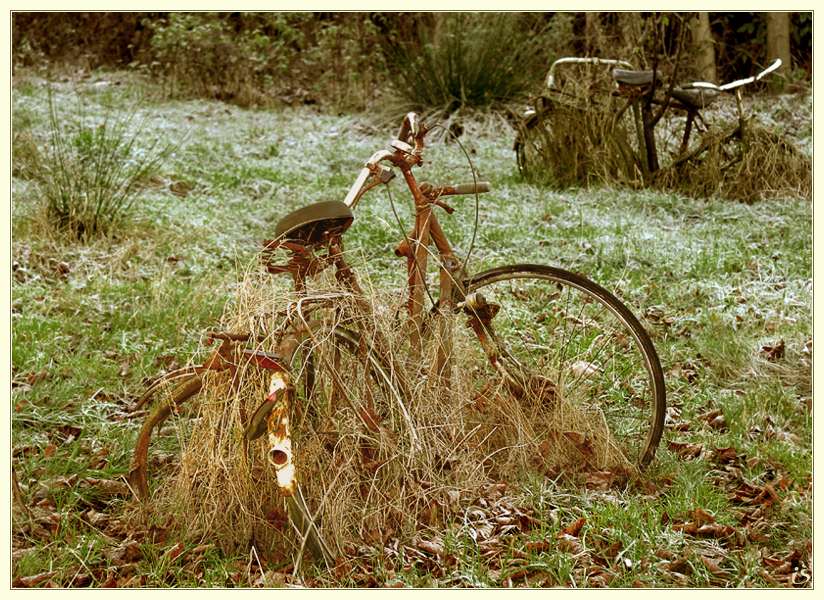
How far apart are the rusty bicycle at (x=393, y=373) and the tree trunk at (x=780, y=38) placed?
8.30 meters

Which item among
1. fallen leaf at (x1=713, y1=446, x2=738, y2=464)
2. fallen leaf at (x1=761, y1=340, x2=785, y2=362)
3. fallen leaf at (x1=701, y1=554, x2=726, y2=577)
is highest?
fallen leaf at (x1=761, y1=340, x2=785, y2=362)

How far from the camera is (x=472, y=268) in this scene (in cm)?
585

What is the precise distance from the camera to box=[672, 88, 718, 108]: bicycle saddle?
7.45 m

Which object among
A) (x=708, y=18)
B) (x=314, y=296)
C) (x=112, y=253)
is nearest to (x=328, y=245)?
(x=314, y=296)

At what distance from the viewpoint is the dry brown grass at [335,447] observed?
9.93ft

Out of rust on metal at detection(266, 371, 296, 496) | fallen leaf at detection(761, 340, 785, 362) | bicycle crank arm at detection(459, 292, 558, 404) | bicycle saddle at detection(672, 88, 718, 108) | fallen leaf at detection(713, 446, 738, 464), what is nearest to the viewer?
rust on metal at detection(266, 371, 296, 496)

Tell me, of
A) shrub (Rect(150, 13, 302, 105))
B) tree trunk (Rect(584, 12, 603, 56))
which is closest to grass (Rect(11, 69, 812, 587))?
shrub (Rect(150, 13, 302, 105))

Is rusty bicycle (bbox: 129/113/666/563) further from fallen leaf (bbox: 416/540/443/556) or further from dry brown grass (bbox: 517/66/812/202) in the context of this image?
dry brown grass (bbox: 517/66/812/202)

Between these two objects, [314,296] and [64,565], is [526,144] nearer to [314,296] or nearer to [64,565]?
[314,296]

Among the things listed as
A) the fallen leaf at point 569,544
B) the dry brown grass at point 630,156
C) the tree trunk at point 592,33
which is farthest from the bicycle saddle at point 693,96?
the fallen leaf at point 569,544

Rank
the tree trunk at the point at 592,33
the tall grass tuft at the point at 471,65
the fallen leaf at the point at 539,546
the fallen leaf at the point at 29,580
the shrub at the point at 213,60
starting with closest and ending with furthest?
the fallen leaf at the point at 29,580 → the fallen leaf at the point at 539,546 → the tall grass tuft at the point at 471,65 → the tree trunk at the point at 592,33 → the shrub at the point at 213,60

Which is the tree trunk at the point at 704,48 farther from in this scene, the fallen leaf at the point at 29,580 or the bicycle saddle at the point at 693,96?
the fallen leaf at the point at 29,580

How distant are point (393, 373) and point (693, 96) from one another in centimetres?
516

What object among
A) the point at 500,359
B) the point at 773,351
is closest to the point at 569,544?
the point at 500,359
